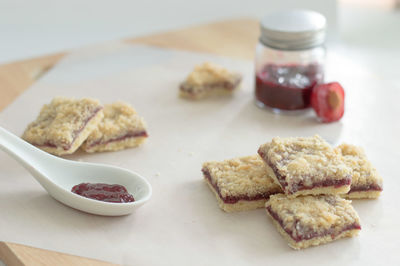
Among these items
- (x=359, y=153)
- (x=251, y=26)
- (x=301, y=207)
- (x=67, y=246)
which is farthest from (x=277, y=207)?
(x=251, y=26)

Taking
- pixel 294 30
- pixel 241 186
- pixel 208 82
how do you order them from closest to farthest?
pixel 241 186
pixel 294 30
pixel 208 82

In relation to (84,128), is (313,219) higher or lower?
lower

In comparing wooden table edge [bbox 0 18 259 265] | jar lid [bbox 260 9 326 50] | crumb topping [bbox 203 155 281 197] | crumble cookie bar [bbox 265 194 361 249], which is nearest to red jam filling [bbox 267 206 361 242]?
crumble cookie bar [bbox 265 194 361 249]

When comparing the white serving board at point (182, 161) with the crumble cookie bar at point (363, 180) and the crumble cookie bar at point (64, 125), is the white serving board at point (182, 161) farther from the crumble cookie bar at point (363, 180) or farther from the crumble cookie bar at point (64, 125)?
the crumble cookie bar at point (64, 125)

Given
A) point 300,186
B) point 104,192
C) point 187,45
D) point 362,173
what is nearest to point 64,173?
point 104,192

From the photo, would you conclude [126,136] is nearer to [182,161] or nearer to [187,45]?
[182,161]

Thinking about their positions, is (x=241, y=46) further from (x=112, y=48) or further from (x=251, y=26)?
(x=112, y=48)

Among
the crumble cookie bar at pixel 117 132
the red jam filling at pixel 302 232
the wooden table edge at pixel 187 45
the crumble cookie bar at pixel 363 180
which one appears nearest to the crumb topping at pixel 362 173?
the crumble cookie bar at pixel 363 180
